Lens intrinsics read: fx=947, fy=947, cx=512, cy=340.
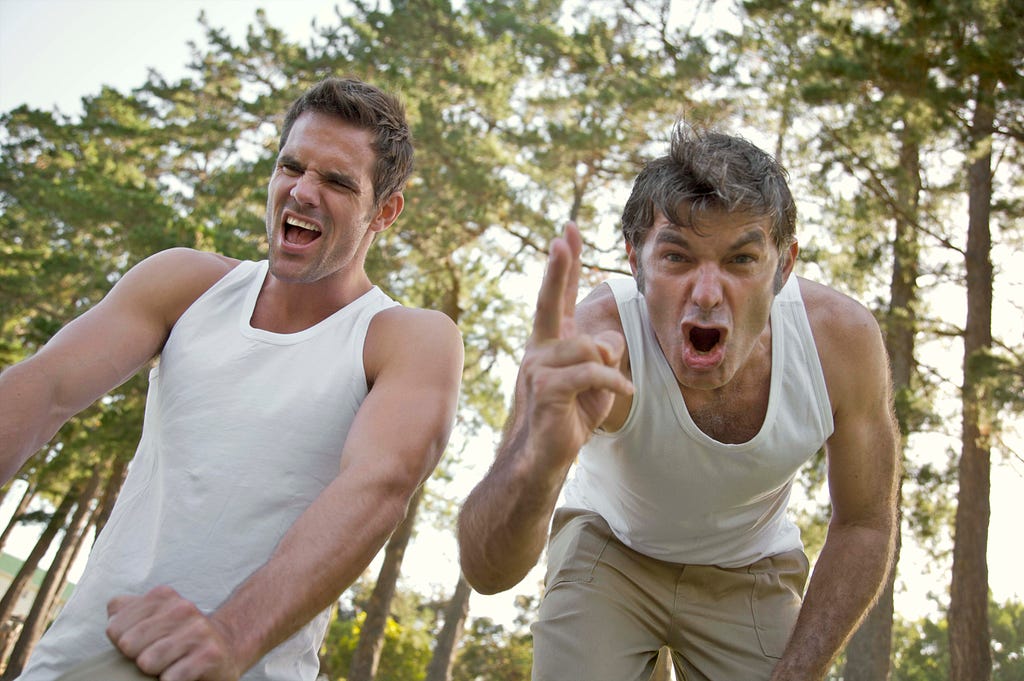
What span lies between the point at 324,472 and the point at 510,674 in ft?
91.0

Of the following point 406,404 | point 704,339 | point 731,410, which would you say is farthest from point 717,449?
point 406,404

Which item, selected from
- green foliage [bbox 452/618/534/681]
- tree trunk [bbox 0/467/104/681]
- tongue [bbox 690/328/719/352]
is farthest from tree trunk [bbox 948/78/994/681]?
tree trunk [bbox 0/467/104/681]

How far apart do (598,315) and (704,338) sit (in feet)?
1.20

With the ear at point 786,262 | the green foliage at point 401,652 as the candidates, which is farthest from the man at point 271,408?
the green foliage at point 401,652

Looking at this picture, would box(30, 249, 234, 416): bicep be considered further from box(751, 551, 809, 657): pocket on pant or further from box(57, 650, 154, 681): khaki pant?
box(751, 551, 809, 657): pocket on pant

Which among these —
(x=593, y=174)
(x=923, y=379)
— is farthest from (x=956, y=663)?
A: (x=593, y=174)

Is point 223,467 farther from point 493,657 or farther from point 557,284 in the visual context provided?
point 493,657

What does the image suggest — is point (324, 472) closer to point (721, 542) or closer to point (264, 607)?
point (264, 607)

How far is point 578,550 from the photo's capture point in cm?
339

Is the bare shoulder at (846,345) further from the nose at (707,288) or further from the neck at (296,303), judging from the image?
the neck at (296,303)

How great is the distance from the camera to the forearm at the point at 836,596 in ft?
10.6

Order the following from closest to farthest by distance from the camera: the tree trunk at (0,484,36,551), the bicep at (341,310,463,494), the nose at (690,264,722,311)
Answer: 1. the bicep at (341,310,463,494)
2. the nose at (690,264,722,311)
3. the tree trunk at (0,484,36,551)

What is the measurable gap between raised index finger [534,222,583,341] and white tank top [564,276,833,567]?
0.79 meters

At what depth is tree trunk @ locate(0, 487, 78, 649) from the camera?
28.9 m
